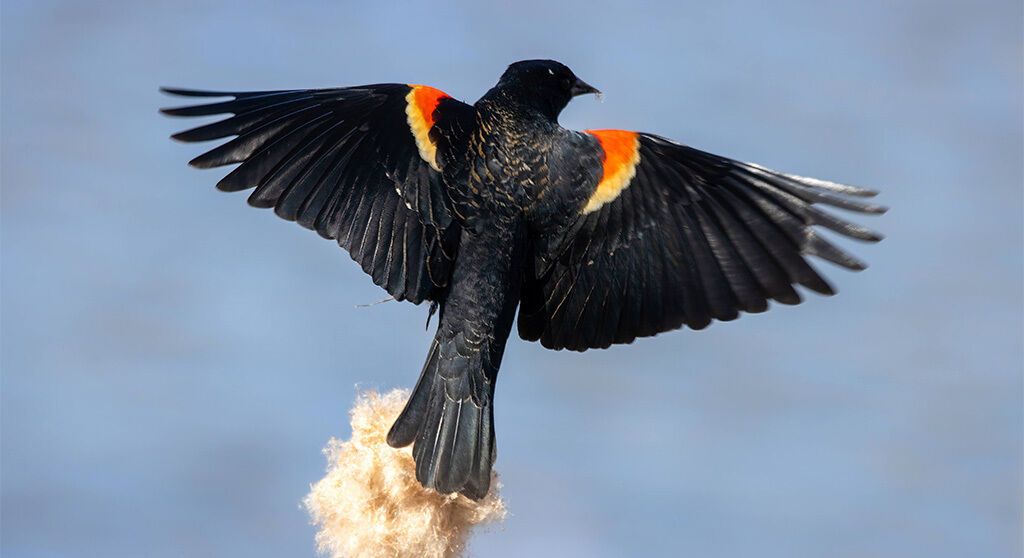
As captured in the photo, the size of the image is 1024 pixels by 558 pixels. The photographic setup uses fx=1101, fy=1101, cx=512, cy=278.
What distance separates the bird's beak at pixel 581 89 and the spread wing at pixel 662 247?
410mm

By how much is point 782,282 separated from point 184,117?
2320mm

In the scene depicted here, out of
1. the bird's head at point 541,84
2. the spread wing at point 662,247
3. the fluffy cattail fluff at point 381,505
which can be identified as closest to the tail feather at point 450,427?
the fluffy cattail fluff at point 381,505

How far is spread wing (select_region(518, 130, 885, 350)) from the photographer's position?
4.14 metres

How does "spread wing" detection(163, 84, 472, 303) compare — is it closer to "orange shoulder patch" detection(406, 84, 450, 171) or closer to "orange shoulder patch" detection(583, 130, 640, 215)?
"orange shoulder patch" detection(406, 84, 450, 171)

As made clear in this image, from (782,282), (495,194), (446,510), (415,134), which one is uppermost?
(415,134)

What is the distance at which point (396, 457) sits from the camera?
3.25 metres

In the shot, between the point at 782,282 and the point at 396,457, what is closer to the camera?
the point at 396,457

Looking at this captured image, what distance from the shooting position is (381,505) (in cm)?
300

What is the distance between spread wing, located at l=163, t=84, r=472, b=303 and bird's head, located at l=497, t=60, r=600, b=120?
22cm

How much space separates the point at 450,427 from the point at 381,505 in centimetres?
72

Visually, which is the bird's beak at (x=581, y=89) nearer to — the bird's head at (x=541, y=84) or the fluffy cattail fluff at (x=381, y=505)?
the bird's head at (x=541, y=84)

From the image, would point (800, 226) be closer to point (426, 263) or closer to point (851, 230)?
point (851, 230)

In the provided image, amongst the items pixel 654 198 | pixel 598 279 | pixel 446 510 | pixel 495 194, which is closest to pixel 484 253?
pixel 495 194

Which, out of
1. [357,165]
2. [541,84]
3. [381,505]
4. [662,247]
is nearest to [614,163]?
[662,247]
